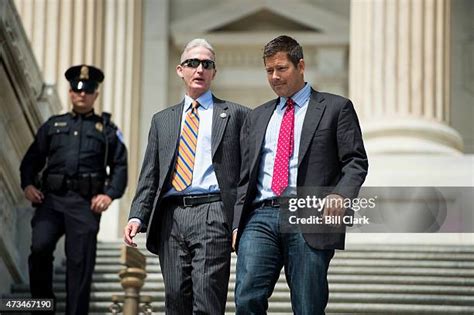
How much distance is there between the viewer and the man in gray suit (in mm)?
9023

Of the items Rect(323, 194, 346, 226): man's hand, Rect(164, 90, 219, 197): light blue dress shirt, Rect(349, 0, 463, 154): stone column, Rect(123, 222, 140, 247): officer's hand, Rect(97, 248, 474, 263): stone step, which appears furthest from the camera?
Rect(349, 0, 463, 154): stone column

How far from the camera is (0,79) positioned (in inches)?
542

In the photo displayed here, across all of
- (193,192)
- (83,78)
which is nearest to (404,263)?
(83,78)

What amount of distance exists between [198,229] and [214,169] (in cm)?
39

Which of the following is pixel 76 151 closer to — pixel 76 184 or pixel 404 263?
pixel 76 184

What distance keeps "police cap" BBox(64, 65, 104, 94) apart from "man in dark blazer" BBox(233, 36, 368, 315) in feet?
12.0

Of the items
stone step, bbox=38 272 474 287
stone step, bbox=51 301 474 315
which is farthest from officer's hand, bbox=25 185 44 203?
stone step, bbox=38 272 474 287

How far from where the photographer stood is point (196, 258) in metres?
9.04

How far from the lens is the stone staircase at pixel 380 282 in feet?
41.6

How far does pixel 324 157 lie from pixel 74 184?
3.86 m

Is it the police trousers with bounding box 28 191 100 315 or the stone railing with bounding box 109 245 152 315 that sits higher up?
the police trousers with bounding box 28 191 100 315

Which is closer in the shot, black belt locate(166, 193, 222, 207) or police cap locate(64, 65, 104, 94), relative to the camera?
black belt locate(166, 193, 222, 207)

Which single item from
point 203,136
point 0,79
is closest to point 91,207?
point 0,79
